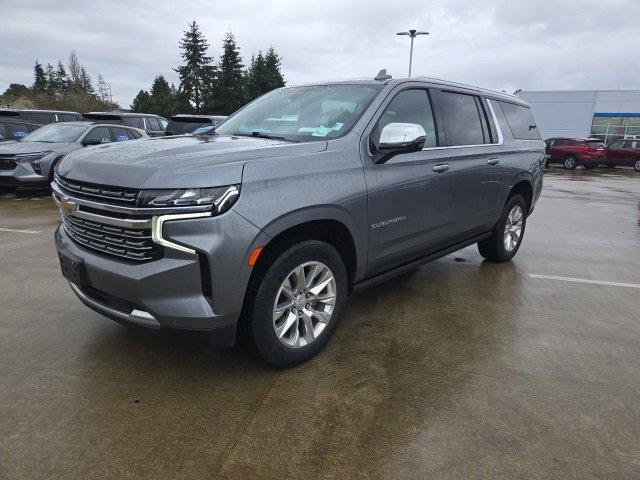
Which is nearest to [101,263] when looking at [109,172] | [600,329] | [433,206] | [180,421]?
[109,172]

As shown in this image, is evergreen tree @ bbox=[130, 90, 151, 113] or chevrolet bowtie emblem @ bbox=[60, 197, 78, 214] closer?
chevrolet bowtie emblem @ bbox=[60, 197, 78, 214]

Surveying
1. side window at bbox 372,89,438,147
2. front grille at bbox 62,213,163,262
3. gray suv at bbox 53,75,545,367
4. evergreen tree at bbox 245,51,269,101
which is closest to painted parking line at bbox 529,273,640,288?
gray suv at bbox 53,75,545,367

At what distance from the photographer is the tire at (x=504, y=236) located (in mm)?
5180

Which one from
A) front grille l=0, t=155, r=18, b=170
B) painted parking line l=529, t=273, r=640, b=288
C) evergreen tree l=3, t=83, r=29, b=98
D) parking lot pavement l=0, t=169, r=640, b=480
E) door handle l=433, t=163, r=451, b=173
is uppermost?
evergreen tree l=3, t=83, r=29, b=98

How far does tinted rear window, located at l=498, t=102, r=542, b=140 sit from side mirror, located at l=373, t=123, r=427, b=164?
242cm

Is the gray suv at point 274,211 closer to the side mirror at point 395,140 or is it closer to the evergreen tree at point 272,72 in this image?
the side mirror at point 395,140

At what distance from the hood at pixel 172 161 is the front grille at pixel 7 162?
7696mm

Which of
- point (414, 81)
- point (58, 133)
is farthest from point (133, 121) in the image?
point (414, 81)

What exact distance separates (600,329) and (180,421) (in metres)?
3.20

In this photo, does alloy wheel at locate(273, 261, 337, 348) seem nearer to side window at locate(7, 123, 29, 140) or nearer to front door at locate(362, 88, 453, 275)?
front door at locate(362, 88, 453, 275)

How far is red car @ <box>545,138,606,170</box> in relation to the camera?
2341 cm

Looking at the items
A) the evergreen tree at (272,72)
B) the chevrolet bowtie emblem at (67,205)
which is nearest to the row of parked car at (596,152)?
the chevrolet bowtie emblem at (67,205)

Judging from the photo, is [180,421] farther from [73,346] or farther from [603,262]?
[603,262]

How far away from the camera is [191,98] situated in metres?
57.9
